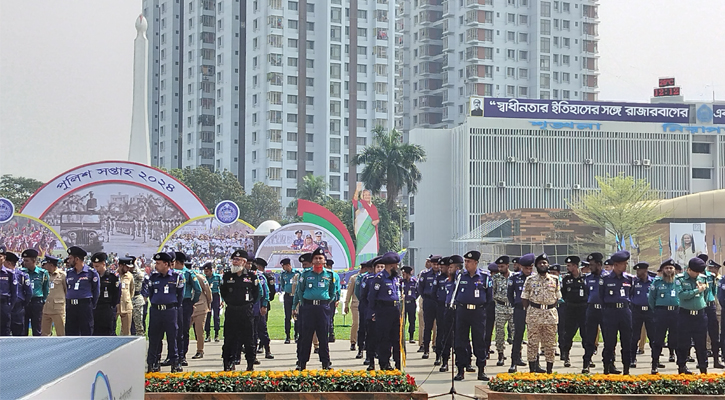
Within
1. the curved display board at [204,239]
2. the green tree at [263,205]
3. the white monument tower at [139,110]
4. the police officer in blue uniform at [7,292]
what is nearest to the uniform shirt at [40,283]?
the police officer in blue uniform at [7,292]

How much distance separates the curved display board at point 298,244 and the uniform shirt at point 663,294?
98.1ft

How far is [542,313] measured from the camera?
1255 cm

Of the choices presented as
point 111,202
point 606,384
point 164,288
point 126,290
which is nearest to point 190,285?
point 164,288

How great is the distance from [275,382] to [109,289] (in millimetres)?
4405

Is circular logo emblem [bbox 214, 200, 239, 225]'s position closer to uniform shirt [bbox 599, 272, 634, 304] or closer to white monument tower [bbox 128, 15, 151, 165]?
white monument tower [bbox 128, 15, 151, 165]

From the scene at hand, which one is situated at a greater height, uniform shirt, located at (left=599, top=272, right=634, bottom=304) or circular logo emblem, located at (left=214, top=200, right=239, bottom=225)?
circular logo emblem, located at (left=214, top=200, right=239, bottom=225)

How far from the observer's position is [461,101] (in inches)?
4048

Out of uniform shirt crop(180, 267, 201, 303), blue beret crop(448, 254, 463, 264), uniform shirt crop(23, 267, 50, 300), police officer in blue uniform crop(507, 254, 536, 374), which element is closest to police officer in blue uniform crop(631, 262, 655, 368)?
police officer in blue uniform crop(507, 254, 536, 374)

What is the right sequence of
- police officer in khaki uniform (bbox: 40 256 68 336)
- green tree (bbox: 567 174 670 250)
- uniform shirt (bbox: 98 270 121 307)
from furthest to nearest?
green tree (bbox: 567 174 670 250), police officer in khaki uniform (bbox: 40 256 68 336), uniform shirt (bbox: 98 270 121 307)

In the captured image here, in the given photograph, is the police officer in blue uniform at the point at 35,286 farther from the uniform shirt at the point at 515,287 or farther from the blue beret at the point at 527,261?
the blue beret at the point at 527,261

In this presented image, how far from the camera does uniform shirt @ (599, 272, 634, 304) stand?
1296 cm

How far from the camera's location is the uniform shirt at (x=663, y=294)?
1345cm

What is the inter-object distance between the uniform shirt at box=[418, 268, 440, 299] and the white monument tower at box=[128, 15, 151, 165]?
131 ft

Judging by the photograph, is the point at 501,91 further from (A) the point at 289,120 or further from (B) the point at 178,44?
(B) the point at 178,44
